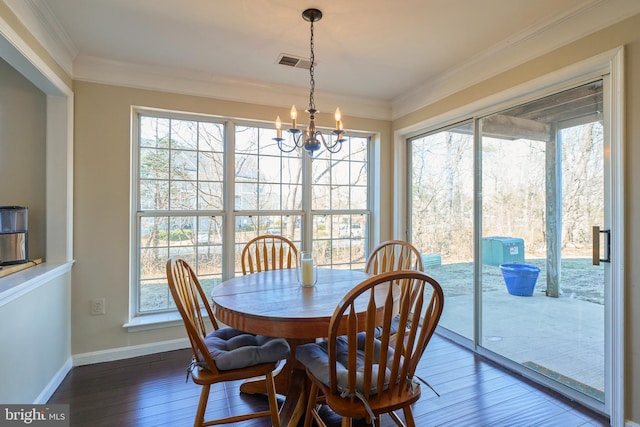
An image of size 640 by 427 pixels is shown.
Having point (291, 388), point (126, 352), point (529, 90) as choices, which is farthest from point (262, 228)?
point (529, 90)

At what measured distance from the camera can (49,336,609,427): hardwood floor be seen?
1866mm

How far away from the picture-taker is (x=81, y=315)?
257 centimetres

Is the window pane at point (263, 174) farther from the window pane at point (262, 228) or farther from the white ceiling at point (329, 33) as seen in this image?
the white ceiling at point (329, 33)

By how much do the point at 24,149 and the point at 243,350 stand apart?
90.6 inches

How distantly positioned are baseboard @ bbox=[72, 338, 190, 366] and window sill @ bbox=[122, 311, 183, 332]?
15 cm

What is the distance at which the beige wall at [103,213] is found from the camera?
2564mm

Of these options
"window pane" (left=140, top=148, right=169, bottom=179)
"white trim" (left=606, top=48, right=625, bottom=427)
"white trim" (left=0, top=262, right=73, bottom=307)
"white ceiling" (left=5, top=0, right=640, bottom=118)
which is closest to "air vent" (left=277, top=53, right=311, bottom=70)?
"white ceiling" (left=5, top=0, right=640, bottom=118)

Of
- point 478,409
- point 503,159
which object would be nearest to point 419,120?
point 503,159

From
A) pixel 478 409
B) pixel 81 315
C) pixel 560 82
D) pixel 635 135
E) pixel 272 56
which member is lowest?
pixel 478 409

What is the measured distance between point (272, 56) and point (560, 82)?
6.69ft

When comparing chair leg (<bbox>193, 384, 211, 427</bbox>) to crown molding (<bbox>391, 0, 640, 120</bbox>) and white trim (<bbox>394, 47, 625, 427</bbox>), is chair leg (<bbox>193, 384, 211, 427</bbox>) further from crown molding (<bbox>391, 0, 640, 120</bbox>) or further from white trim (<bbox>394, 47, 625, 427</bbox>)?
crown molding (<bbox>391, 0, 640, 120</bbox>)

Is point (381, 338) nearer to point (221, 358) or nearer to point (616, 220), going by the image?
point (221, 358)

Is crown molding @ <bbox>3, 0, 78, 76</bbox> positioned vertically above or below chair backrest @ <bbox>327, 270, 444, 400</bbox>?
above

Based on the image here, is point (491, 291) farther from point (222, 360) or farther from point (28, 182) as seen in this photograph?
point (28, 182)
